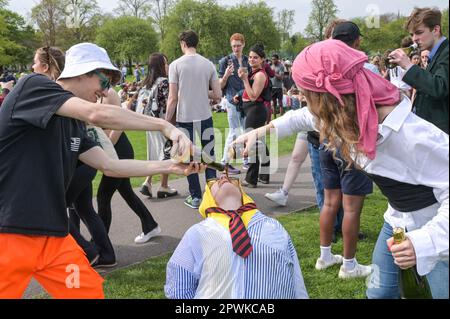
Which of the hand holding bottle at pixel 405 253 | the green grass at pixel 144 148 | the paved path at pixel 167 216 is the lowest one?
the green grass at pixel 144 148

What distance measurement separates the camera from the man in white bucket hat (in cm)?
227

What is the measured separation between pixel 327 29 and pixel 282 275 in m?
2.65

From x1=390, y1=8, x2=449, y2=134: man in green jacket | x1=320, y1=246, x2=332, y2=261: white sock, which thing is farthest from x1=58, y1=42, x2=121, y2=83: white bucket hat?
x1=320, y1=246, x2=332, y2=261: white sock

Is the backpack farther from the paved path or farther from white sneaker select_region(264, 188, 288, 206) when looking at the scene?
white sneaker select_region(264, 188, 288, 206)

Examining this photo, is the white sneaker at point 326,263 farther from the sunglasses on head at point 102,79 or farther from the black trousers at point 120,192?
the sunglasses on head at point 102,79

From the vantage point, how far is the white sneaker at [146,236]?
5172 mm

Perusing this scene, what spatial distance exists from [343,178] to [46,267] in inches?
95.5

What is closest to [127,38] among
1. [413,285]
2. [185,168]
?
[185,168]

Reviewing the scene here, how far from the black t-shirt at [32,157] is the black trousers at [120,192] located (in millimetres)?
2254

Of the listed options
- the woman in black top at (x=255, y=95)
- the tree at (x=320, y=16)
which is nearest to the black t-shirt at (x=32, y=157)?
the tree at (x=320, y=16)

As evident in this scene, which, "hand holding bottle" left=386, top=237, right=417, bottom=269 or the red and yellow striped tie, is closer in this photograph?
"hand holding bottle" left=386, top=237, right=417, bottom=269

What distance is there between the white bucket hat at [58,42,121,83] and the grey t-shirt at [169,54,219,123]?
3618mm

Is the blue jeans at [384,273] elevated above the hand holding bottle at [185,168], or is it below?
below

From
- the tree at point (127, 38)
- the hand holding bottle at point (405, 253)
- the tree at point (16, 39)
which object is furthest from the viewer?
the tree at point (16, 39)
